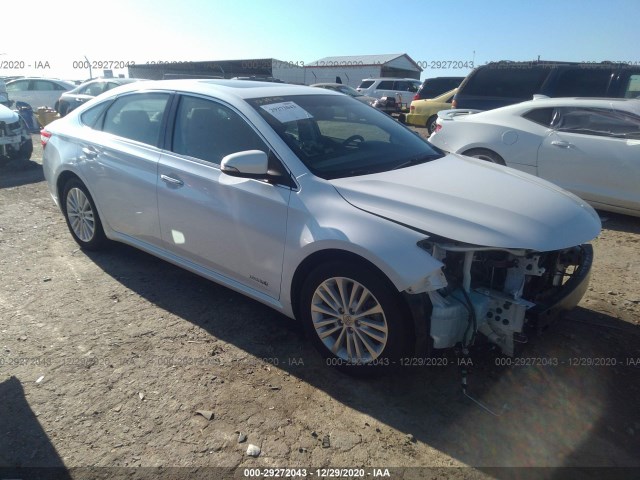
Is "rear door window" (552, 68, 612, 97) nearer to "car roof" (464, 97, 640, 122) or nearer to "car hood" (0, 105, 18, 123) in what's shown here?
"car roof" (464, 97, 640, 122)

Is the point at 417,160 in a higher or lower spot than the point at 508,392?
higher

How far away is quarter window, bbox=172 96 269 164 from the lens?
3156 millimetres

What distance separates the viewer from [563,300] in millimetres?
2674

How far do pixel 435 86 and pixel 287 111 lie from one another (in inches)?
500

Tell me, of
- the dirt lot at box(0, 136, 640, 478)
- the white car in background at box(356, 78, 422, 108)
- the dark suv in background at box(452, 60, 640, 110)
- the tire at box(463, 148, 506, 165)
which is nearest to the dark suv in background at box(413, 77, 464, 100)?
the white car in background at box(356, 78, 422, 108)

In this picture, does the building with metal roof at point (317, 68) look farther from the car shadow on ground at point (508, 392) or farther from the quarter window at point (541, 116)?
the car shadow on ground at point (508, 392)

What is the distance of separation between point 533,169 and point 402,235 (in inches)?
166

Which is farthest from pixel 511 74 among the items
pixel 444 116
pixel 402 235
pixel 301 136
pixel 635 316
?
pixel 402 235

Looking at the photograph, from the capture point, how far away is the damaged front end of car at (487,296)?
2482 millimetres

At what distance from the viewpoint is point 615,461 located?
227 cm

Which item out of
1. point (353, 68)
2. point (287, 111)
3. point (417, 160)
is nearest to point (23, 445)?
point (287, 111)

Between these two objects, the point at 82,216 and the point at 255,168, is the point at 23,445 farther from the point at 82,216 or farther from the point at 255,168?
the point at 82,216

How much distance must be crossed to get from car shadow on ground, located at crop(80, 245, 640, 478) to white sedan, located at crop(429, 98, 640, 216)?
2520 millimetres

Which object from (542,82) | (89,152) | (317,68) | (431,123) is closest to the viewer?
(89,152)
